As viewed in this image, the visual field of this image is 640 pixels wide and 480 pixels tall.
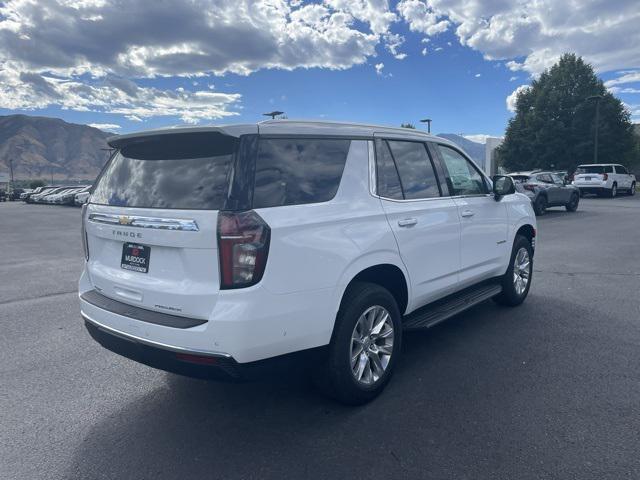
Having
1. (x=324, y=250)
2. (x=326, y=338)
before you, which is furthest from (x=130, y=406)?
(x=324, y=250)

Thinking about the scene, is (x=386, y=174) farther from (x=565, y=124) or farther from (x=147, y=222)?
(x=565, y=124)

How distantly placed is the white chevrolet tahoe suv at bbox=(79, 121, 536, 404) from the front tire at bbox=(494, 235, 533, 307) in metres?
1.82

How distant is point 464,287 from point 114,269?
3.12 meters

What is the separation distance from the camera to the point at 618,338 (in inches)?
184

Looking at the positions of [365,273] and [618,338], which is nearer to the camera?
[365,273]

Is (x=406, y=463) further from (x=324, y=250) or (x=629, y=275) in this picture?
(x=629, y=275)

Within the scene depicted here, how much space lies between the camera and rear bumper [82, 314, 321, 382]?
2742 mm

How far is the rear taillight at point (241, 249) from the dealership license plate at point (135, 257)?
0.63 m

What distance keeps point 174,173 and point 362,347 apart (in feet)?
5.60

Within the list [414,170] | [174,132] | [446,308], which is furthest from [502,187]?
[174,132]

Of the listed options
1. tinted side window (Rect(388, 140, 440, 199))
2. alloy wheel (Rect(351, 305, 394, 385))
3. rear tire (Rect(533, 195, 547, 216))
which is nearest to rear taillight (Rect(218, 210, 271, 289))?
alloy wheel (Rect(351, 305, 394, 385))

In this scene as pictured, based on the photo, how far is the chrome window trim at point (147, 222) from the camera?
281 centimetres

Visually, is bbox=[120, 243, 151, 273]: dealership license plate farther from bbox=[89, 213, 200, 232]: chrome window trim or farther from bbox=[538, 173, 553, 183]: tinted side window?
bbox=[538, 173, 553, 183]: tinted side window

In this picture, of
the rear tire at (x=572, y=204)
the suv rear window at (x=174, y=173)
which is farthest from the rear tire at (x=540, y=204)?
the suv rear window at (x=174, y=173)
